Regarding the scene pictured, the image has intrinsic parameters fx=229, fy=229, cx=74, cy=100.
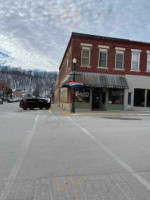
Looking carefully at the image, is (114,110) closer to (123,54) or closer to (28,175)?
(123,54)

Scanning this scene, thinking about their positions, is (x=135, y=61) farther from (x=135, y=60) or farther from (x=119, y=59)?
(x=119, y=59)

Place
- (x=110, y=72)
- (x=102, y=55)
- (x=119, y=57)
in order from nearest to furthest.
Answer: (x=102, y=55) → (x=110, y=72) → (x=119, y=57)

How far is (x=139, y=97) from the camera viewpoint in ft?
90.7

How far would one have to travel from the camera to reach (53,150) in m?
7.47

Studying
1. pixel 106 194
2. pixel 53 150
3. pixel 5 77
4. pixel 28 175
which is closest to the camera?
pixel 106 194

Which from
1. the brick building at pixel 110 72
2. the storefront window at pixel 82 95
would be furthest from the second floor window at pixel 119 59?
the storefront window at pixel 82 95

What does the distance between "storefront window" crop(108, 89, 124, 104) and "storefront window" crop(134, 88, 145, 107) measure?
190cm

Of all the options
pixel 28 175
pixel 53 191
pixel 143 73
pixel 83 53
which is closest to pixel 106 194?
pixel 53 191

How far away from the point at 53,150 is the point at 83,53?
19.6 m

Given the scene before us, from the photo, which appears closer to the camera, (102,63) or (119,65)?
(102,63)

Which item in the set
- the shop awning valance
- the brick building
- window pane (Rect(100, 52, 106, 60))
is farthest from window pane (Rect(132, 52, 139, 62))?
window pane (Rect(100, 52, 106, 60))

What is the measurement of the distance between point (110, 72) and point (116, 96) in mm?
2880

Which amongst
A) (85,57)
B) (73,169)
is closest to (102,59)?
(85,57)

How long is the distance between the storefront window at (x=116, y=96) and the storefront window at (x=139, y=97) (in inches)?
74.9
